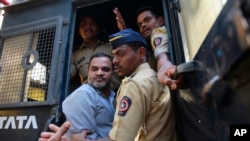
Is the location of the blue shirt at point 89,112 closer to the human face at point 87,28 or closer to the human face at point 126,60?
the human face at point 126,60

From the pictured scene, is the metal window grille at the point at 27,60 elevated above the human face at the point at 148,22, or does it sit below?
below

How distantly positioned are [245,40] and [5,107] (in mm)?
2304

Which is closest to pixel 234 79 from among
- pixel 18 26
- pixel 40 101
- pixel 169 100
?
pixel 169 100

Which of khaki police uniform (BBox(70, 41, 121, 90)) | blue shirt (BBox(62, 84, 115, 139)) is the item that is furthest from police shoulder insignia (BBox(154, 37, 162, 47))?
khaki police uniform (BBox(70, 41, 121, 90))

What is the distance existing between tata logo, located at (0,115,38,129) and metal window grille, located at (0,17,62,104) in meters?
0.17

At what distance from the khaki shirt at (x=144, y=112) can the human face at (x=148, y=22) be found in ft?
2.91

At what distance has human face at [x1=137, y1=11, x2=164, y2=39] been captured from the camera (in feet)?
7.80

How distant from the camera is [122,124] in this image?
1277 millimetres

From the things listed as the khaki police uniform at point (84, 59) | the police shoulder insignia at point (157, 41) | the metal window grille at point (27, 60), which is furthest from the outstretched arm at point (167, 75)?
the metal window grille at point (27, 60)

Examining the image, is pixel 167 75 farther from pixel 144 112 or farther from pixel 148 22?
pixel 148 22

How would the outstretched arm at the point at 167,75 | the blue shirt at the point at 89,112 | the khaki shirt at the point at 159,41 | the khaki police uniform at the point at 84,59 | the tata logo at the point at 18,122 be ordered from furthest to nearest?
the khaki police uniform at the point at 84,59 < the tata logo at the point at 18,122 < the khaki shirt at the point at 159,41 < the blue shirt at the point at 89,112 < the outstretched arm at the point at 167,75

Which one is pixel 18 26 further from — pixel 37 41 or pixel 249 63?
pixel 249 63

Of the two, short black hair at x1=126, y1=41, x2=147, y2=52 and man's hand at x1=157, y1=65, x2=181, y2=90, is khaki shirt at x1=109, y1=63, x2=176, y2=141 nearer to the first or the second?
man's hand at x1=157, y1=65, x2=181, y2=90

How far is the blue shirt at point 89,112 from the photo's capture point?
176 centimetres
